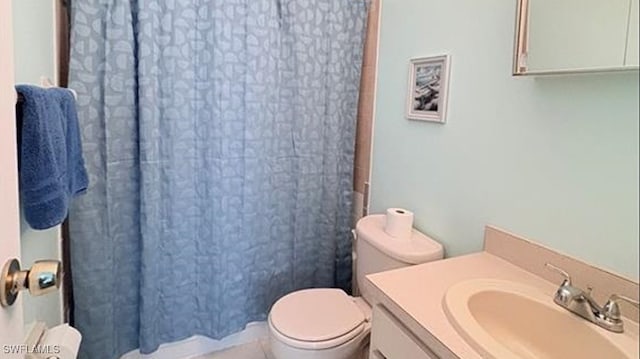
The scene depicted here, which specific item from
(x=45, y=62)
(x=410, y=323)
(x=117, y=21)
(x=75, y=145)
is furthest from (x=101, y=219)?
(x=410, y=323)

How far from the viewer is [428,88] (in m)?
1.66

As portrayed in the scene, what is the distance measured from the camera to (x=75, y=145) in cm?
122

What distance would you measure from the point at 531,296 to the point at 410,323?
37cm

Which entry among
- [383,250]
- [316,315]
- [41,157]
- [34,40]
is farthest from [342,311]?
[34,40]

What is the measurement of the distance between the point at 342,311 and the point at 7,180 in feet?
4.32

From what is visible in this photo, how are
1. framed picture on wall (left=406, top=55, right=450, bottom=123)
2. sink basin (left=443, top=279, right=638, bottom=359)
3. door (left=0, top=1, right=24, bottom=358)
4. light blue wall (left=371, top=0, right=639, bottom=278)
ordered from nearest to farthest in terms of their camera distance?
door (left=0, top=1, right=24, bottom=358) < sink basin (left=443, top=279, right=638, bottom=359) < light blue wall (left=371, top=0, right=639, bottom=278) < framed picture on wall (left=406, top=55, right=450, bottom=123)

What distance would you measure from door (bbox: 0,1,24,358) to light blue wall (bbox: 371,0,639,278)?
973 mm

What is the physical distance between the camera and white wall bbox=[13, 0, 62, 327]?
1.07 metres

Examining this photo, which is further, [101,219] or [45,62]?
[101,219]

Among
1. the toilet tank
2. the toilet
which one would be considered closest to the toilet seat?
the toilet

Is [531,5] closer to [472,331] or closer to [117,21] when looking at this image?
[472,331]

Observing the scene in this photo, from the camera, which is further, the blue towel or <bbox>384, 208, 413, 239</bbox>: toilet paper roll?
<bbox>384, 208, 413, 239</bbox>: toilet paper roll

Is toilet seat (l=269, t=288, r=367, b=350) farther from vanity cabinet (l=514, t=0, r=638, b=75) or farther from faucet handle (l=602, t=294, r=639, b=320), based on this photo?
vanity cabinet (l=514, t=0, r=638, b=75)

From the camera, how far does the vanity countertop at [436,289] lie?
0.93 m
